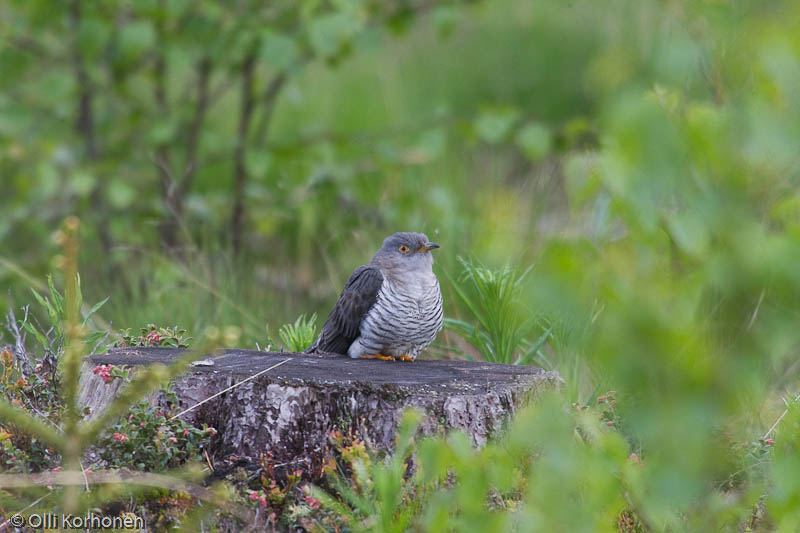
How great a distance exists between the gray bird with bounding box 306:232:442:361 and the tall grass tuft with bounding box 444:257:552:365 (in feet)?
0.72

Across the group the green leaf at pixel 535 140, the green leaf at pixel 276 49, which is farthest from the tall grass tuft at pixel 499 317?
the green leaf at pixel 276 49

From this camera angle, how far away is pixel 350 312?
3.77 meters

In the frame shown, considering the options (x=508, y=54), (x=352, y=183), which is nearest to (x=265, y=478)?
(x=352, y=183)

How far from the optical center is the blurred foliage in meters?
1.10

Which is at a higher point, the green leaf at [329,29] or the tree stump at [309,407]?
the green leaf at [329,29]

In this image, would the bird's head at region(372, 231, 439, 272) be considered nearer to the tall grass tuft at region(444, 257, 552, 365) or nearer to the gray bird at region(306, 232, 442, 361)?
the gray bird at region(306, 232, 442, 361)

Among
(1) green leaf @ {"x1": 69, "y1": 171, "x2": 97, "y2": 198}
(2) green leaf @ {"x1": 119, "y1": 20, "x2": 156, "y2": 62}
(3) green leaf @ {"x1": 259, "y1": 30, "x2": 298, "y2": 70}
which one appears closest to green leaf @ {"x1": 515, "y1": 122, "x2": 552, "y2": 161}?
(3) green leaf @ {"x1": 259, "y1": 30, "x2": 298, "y2": 70}

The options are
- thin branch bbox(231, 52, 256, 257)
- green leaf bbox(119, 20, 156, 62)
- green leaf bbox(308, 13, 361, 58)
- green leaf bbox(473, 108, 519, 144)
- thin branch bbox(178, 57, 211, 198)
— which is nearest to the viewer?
green leaf bbox(308, 13, 361, 58)

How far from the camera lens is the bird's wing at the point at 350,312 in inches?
149

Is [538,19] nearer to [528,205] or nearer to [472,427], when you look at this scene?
[528,205]

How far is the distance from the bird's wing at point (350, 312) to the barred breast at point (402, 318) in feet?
0.13

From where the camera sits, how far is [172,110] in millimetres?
6258

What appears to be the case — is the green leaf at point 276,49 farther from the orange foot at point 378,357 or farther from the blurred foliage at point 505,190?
the orange foot at point 378,357

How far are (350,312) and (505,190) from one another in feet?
8.81
